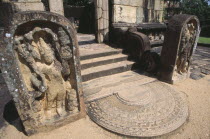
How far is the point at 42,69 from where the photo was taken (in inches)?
79.4

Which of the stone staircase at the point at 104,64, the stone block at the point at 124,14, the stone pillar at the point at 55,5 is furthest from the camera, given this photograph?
the stone block at the point at 124,14

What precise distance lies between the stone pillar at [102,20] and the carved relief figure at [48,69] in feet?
12.6

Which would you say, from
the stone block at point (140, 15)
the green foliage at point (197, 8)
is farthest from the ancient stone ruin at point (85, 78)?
the green foliage at point (197, 8)

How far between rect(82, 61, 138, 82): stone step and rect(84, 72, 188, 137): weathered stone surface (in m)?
0.16

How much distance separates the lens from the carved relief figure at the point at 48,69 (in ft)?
6.08

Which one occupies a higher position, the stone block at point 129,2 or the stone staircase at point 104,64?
the stone block at point 129,2

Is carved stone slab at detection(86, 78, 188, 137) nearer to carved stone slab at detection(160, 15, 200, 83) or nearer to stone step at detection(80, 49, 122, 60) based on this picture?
carved stone slab at detection(160, 15, 200, 83)

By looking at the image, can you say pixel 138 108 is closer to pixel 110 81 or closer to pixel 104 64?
pixel 110 81

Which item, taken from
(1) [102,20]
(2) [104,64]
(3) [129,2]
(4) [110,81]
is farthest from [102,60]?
(3) [129,2]

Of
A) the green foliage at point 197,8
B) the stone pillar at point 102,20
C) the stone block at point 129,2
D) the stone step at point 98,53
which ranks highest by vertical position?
the green foliage at point 197,8

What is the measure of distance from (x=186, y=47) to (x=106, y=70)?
2096mm

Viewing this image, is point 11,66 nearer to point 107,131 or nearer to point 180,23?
A: point 107,131

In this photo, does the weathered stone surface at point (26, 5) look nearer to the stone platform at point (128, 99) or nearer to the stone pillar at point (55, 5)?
the stone pillar at point (55, 5)

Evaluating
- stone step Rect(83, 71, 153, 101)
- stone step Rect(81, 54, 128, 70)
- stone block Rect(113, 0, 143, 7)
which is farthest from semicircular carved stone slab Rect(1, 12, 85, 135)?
stone block Rect(113, 0, 143, 7)
